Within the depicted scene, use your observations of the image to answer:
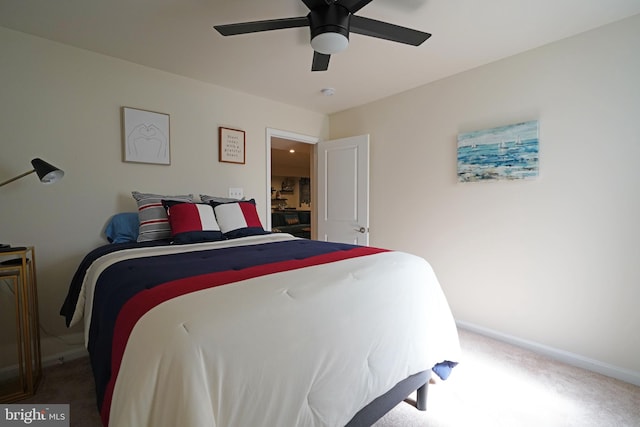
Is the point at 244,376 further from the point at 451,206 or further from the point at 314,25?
the point at 451,206

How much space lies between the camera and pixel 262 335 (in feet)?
2.91

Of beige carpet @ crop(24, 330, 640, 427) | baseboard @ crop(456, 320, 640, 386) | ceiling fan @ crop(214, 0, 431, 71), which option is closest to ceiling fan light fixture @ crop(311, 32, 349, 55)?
ceiling fan @ crop(214, 0, 431, 71)

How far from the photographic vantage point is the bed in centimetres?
76

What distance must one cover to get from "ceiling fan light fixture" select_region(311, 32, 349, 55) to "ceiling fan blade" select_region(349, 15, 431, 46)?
0.11 m

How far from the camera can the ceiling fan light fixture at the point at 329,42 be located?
1436 mm

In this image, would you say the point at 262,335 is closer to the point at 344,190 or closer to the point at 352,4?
the point at 352,4

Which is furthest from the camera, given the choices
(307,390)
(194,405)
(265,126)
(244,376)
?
(265,126)

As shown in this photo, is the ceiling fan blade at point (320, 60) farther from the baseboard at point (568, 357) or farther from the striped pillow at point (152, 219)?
the baseboard at point (568, 357)

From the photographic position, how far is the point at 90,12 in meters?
1.78

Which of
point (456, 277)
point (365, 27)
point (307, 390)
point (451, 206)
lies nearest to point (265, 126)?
point (365, 27)

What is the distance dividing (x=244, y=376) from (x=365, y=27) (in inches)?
66.4

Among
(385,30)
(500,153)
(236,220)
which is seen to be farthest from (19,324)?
(500,153)

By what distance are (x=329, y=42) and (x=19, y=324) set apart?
2.42 m

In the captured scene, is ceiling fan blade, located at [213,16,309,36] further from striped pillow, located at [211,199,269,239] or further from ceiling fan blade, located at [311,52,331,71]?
striped pillow, located at [211,199,269,239]
